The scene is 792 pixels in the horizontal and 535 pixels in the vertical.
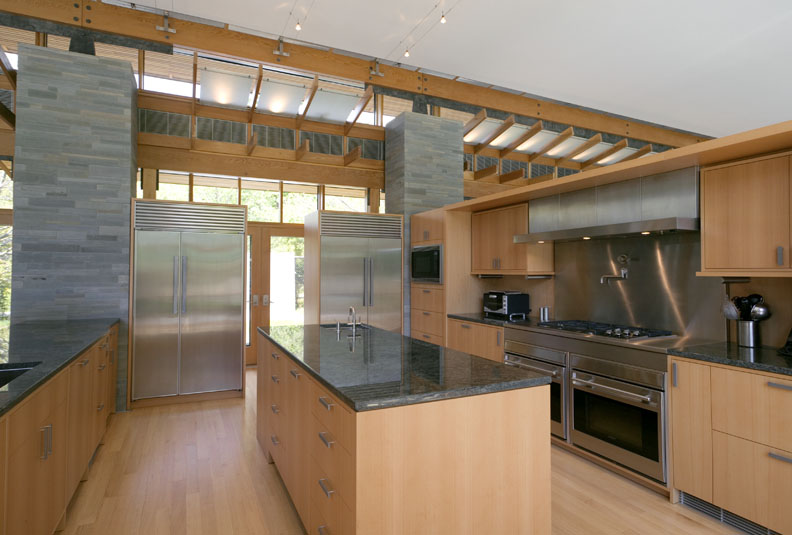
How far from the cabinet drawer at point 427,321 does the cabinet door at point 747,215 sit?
287cm

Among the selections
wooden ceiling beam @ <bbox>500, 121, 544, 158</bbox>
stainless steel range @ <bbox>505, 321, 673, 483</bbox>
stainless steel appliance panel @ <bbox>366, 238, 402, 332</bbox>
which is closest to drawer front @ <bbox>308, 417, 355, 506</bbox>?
stainless steel range @ <bbox>505, 321, 673, 483</bbox>

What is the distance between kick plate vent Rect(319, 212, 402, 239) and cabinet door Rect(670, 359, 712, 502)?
3761 mm

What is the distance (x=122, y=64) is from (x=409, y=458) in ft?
16.2

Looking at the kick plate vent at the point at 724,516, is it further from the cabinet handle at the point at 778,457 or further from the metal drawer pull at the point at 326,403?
the metal drawer pull at the point at 326,403

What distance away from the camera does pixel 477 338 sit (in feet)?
15.4

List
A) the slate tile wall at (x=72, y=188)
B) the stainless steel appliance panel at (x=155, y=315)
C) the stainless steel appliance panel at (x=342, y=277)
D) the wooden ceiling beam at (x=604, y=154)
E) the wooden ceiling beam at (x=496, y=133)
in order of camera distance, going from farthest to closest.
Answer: the wooden ceiling beam at (x=604, y=154) → the wooden ceiling beam at (x=496, y=133) → the stainless steel appliance panel at (x=342, y=277) → the stainless steel appliance panel at (x=155, y=315) → the slate tile wall at (x=72, y=188)

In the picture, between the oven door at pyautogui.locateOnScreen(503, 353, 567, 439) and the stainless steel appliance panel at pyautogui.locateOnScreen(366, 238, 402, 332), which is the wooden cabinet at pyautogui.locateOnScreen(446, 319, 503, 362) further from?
the stainless steel appliance panel at pyautogui.locateOnScreen(366, 238, 402, 332)

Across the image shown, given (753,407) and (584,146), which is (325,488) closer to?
(753,407)

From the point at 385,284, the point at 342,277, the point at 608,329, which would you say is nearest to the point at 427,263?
the point at 385,284

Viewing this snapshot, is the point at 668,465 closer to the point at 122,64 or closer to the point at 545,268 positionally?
the point at 545,268

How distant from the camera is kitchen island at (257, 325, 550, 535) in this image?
5.39 ft

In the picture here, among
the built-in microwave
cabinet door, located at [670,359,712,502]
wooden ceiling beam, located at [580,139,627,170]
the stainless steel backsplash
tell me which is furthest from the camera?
wooden ceiling beam, located at [580,139,627,170]

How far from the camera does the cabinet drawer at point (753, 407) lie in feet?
7.57

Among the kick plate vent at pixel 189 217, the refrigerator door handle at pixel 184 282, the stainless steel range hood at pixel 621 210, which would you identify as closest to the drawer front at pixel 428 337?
the stainless steel range hood at pixel 621 210
